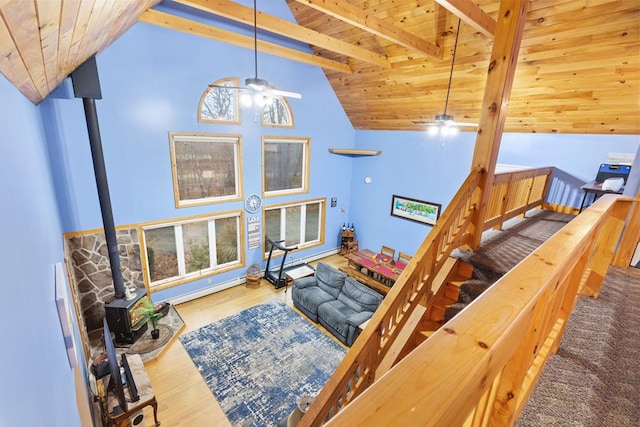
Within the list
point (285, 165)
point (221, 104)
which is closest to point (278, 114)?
point (285, 165)

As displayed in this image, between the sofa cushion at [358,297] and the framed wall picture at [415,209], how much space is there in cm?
251

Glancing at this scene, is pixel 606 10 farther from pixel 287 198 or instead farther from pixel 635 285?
pixel 287 198

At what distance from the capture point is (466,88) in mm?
4723

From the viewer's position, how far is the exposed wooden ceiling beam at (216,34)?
4.28 m

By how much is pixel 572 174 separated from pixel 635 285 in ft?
11.4

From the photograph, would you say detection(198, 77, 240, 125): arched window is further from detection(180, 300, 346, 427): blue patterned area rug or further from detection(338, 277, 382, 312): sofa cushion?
detection(338, 277, 382, 312): sofa cushion

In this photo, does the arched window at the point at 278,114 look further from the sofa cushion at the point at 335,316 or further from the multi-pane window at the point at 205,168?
the sofa cushion at the point at 335,316

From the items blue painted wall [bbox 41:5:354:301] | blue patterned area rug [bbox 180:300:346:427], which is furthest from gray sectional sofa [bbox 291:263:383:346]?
blue painted wall [bbox 41:5:354:301]

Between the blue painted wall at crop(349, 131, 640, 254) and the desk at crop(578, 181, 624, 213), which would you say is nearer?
the desk at crop(578, 181, 624, 213)

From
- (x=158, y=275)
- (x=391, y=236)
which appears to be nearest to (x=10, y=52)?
(x=158, y=275)

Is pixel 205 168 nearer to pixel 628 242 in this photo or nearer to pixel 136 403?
pixel 136 403

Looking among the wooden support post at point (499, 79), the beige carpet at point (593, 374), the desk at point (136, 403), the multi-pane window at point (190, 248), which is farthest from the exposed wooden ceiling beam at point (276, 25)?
the desk at point (136, 403)

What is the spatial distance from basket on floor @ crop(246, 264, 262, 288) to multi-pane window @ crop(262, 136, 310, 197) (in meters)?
1.76

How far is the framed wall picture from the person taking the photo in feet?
22.4
